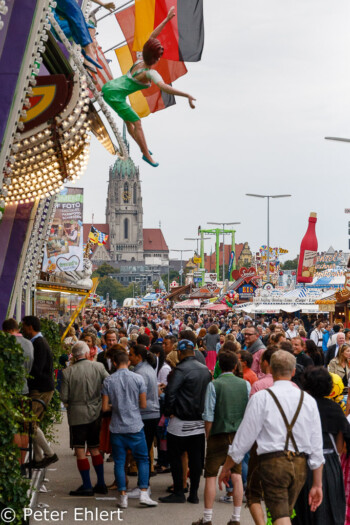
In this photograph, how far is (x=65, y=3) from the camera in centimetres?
1120

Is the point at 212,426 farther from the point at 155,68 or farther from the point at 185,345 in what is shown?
the point at 155,68

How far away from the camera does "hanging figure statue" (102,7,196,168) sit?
11148mm

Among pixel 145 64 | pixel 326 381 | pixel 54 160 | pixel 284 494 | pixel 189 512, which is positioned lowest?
pixel 189 512

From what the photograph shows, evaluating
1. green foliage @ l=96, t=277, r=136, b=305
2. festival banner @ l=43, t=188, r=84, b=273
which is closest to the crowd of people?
festival banner @ l=43, t=188, r=84, b=273

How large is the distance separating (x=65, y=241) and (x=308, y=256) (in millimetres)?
25495

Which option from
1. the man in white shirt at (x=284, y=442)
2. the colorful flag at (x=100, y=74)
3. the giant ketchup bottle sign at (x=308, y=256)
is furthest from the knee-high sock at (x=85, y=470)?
the giant ketchup bottle sign at (x=308, y=256)

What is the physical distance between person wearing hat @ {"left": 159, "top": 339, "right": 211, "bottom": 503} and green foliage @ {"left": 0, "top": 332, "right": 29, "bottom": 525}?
2408 millimetres

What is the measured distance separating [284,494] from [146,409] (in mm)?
3990

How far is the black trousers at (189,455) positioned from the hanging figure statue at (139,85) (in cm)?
414

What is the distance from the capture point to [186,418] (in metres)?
9.56

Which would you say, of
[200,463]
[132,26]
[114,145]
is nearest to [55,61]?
[114,145]

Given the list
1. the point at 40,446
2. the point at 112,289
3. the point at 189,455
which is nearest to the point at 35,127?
the point at 40,446

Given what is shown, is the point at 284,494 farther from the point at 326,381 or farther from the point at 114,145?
the point at 114,145

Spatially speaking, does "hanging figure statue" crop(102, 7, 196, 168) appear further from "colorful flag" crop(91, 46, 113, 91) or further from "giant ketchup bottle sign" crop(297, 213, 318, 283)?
"giant ketchup bottle sign" crop(297, 213, 318, 283)
